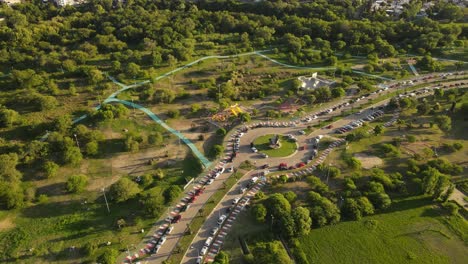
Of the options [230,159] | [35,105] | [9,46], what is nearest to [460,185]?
[230,159]

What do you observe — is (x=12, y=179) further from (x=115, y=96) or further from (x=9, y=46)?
(x=9, y=46)

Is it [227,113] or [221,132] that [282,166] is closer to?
[221,132]

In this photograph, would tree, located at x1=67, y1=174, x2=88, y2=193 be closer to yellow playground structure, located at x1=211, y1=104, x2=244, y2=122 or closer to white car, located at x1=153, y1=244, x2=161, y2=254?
white car, located at x1=153, y1=244, x2=161, y2=254

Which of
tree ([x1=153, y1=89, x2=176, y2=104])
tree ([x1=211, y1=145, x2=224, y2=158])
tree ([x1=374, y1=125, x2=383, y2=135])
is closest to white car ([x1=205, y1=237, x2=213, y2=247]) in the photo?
tree ([x1=211, y1=145, x2=224, y2=158])

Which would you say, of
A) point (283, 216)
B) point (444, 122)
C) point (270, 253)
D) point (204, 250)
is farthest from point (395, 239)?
point (444, 122)

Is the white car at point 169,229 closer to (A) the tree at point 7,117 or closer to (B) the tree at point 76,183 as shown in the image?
(B) the tree at point 76,183

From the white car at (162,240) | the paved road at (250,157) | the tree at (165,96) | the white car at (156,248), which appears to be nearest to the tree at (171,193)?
the paved road at (250,157)
